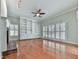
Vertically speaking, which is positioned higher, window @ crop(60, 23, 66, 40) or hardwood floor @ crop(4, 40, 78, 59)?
window @ crop(60, 23, 66, 40)

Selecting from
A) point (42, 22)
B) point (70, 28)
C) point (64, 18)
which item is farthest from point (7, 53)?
point (42, 22)

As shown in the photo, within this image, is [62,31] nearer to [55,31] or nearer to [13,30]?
[55,31]

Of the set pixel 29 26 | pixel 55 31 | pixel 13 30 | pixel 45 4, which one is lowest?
pixel 55 31

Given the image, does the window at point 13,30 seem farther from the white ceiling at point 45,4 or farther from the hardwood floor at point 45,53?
the hardwood floor at point 45,53

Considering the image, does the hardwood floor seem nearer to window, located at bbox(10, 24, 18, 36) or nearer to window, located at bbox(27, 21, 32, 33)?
window, located at bbox(10, 24, 18, 36)

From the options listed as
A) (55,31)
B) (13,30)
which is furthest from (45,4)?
(13,30)

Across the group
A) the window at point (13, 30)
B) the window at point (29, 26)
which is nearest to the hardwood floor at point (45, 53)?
the window at point (13, 30)

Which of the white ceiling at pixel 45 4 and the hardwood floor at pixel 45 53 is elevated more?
the white ceiling at pixel 45 4

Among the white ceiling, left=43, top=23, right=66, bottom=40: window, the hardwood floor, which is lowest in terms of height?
the hardwood floor

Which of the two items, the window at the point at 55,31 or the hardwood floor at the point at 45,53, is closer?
the hardwood floor at the point at 45,53

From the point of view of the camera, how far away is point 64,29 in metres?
8.72

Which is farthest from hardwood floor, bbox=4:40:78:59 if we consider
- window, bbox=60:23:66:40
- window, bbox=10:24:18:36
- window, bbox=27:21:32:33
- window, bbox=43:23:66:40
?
window, bbox=27:21:32:33

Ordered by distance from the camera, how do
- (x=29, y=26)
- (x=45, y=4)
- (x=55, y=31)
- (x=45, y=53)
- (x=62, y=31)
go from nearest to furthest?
1. (x=45, y=53)
2. (x=45, y=4)
3. (x=62, y=31)
4. (x=55, y=31)
5. (x=29, y=26)

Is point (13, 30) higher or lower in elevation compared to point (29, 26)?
lower
